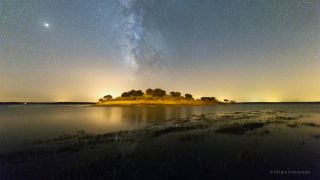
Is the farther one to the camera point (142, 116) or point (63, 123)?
point (142, 116)

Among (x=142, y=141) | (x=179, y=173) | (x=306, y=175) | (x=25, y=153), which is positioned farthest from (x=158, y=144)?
(x=306, y=175)

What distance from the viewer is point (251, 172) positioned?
45.1ft

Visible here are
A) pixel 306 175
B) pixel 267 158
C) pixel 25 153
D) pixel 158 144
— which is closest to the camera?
pixel 306 175

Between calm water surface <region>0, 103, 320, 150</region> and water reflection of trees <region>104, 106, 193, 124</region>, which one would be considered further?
water reflection of trees <region>104, 106, 193, 124</region>

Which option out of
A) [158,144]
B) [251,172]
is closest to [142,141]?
[158,144]

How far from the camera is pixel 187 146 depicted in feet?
70.9

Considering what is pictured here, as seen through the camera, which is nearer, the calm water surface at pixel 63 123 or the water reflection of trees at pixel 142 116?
the calm water surface at pixel 63 123

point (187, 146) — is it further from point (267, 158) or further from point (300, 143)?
point (300, 143)

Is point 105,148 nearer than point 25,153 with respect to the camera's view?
No

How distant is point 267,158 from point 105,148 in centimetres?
1267

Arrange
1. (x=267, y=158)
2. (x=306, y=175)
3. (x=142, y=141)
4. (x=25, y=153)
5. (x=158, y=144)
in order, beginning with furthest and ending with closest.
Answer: (x=142, y=141) → (x=158, y=144) → (x=25, y=153) → (x=267, y=158) → (x=306, y=175)

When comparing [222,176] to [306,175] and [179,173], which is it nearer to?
[179,173]

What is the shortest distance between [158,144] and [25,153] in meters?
11.0

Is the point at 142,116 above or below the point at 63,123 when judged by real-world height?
above
